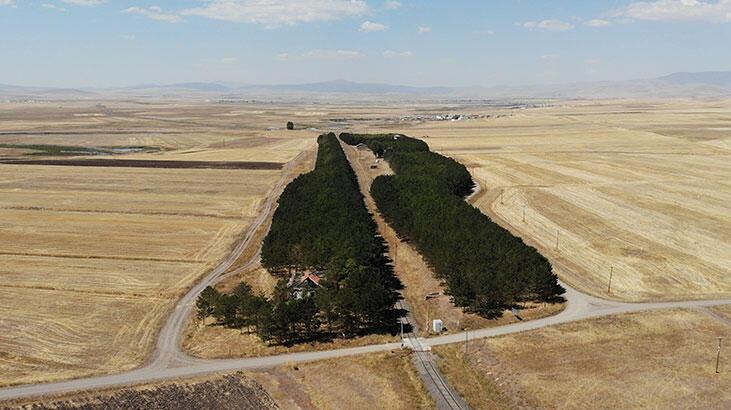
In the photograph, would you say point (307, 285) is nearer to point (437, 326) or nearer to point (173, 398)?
point (437, 326)

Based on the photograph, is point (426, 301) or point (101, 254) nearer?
point (426, 301)

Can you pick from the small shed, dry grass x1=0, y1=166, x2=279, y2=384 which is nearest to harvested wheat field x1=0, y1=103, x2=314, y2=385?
dry grass x1=0, y1=166, x2=279, y2=384

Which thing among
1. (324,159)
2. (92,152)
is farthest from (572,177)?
(92,152)

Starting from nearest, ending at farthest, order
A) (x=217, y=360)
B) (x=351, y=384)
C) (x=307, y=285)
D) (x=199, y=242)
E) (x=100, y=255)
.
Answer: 1. (x=351, y=384)
2. (x=217, y=360)
3. (x=307, y=285)
4. (x=100, y=255)
5. (x=199, y=242)

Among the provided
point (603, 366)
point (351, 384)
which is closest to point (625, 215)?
point (603, 366)

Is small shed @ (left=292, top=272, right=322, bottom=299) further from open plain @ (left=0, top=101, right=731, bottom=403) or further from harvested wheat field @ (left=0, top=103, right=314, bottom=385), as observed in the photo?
harvested wheat field @ (left=0, top=103, right=314, bottom=385)
